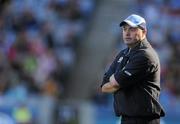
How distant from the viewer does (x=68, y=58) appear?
17828 mm

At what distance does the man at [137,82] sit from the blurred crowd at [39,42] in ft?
26.2

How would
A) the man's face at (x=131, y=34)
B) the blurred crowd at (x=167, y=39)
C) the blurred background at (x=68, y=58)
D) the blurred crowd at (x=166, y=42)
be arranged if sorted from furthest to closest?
1. the blurred crowd at (x=167, y=39)
2. the blurred crowd at (x=166, y=42)
3. the blurred background at (x=68, y=58)
4. the man's face at (x=131, y=34)

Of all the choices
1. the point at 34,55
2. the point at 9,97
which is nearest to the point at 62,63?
the point at 34,55

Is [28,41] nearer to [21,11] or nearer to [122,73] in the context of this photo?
[21,11]

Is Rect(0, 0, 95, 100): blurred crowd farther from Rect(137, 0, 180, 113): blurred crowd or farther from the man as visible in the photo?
the man

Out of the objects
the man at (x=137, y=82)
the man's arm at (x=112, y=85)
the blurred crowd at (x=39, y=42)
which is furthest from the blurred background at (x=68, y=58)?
the man at (x=137, y=82)

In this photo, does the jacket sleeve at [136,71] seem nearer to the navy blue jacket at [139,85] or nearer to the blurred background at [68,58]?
the navy blue jacket at [139,85]

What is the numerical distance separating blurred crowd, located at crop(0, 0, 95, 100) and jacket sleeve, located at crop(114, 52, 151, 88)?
316 inches

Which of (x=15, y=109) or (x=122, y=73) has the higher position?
(x=122, y=73)

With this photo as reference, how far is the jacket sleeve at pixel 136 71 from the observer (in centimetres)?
833

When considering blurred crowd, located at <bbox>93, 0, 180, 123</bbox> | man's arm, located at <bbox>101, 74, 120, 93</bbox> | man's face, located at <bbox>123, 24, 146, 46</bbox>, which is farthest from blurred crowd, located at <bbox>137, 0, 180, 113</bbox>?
man's face, located at <bbox>123, 24, 146, 46</bbox>

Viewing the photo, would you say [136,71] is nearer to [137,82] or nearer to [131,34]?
[137,82]

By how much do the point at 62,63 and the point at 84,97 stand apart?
1.13 metres

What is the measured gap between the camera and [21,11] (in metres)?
19.1
